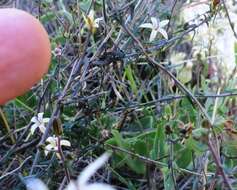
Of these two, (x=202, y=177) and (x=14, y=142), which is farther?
(x=14, y=142)

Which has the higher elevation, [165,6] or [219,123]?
[165,6]

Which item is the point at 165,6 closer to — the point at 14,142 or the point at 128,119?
the point at 128,119

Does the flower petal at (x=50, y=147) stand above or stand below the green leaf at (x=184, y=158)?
above

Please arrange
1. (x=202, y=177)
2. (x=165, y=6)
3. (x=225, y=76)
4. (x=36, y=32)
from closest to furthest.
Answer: (x=36, y=32) → (x=202, y=177) → (x=165, y=6) → (x=225, y=76)

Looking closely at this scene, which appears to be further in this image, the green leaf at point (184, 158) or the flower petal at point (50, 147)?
the green leaf at point (184, 158)

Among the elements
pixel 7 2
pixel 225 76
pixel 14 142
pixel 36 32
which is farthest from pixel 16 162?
pixel 7 2

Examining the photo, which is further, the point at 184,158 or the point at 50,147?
the point at 184,158

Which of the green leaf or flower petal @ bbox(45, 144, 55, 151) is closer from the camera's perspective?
flower petal @ bbox(45, 144, 55, 151)

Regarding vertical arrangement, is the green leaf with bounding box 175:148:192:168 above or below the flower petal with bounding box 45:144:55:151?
below

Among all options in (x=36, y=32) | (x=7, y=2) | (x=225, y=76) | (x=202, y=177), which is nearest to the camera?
(x=36, y=32)
